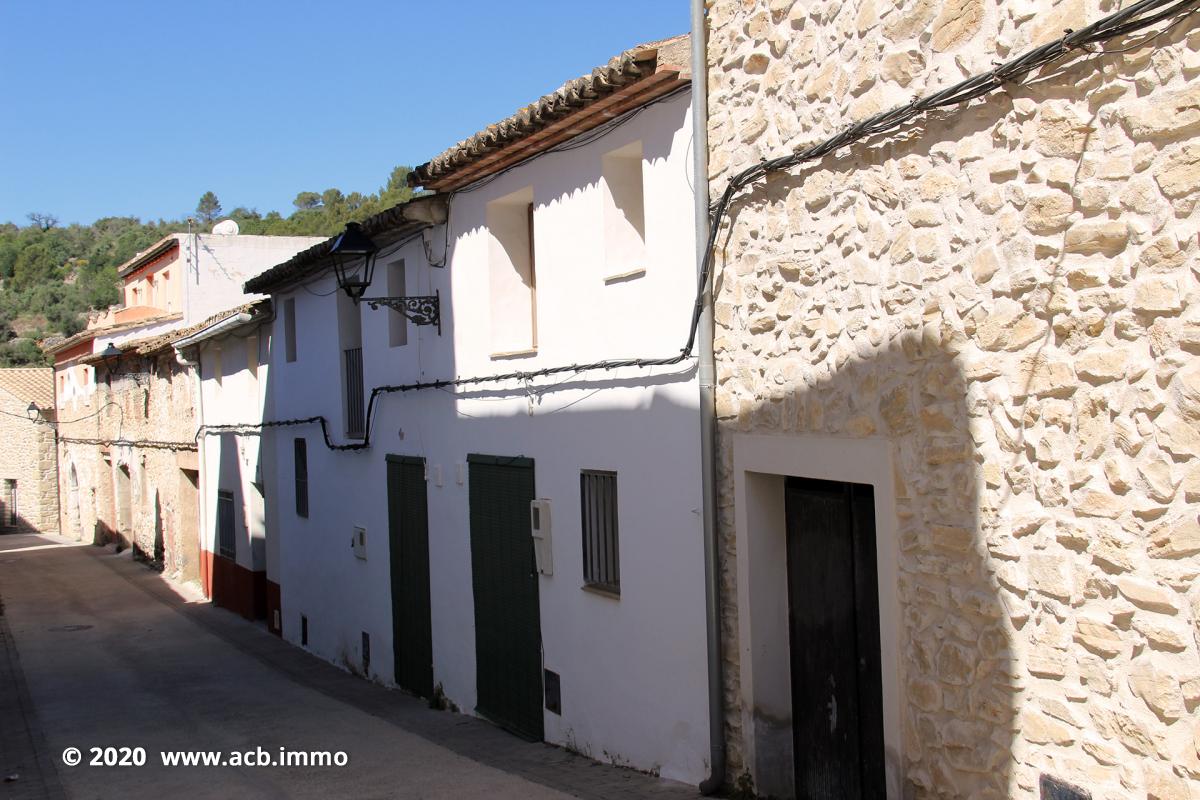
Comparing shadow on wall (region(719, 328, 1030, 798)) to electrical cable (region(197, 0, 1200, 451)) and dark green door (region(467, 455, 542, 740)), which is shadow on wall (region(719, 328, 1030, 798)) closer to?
electrical cable (region(197, 0, 1200, 451))

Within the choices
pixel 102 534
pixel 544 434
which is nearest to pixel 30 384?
pixel 102 534

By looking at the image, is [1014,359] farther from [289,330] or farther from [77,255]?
[77,255]

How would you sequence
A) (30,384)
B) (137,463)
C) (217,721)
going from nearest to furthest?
(217,721), (137,463), (30,384)

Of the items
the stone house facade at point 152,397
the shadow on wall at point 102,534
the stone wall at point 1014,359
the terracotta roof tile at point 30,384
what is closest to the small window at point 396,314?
the stone wall at point 1014,359

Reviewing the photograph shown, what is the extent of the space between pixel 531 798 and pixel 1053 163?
519cm

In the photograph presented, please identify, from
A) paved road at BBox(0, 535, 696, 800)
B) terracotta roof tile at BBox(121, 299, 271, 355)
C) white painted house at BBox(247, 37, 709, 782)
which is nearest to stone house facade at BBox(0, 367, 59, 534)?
terracotta roof tile at BBox(121, 299, 271, 355)

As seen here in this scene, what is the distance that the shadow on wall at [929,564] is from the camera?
15.8 feet

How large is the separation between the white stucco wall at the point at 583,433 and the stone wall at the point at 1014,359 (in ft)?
4.84

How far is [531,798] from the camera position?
742 centimetres

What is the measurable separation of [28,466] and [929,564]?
3934 centimetres

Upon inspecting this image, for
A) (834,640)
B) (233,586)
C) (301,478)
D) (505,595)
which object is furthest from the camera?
(233,586)

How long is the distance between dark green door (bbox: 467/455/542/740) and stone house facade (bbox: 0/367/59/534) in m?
31.4

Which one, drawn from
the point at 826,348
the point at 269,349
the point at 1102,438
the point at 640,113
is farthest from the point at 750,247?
the point at 269,349

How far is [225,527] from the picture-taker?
21797 mm
